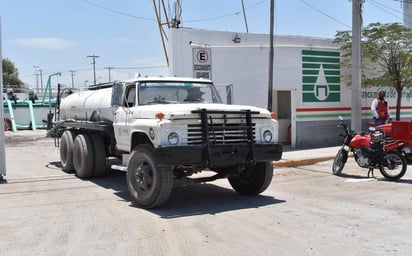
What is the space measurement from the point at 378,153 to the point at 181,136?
5.14 metres

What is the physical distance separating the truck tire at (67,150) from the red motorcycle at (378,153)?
21.4ft

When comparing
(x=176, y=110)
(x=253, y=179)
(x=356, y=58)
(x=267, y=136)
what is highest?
(x=356, y=58)

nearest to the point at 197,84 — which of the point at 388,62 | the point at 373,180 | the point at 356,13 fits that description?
the point at 373,180

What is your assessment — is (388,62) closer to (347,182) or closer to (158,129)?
(347,182)

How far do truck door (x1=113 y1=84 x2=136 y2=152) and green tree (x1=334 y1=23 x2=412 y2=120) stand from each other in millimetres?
10248

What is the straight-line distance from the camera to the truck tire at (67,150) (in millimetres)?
12125

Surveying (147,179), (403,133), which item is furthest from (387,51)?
(147,179)

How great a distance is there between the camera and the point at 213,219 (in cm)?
715

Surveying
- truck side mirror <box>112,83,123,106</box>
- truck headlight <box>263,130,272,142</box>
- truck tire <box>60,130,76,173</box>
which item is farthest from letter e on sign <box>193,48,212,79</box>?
truck headlight <box>263,130,272,142</box>

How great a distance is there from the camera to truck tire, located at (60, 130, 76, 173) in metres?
12.1

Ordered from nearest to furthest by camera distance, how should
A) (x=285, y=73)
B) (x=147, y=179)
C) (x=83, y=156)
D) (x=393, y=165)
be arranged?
(x=147, y=179) → (x=393, y=165) → (x=83, y=156) → (x=285, y=73)

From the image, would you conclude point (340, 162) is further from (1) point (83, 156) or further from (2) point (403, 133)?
(1) point (83, 156)

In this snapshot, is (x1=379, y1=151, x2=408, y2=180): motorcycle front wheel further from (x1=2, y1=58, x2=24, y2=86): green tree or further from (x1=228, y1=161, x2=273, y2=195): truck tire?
(x1=2, y1=58, x2=24, y2=86): green tree

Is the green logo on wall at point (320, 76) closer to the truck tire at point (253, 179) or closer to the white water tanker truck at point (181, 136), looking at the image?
the white water tanker truck at point (181, 136)
